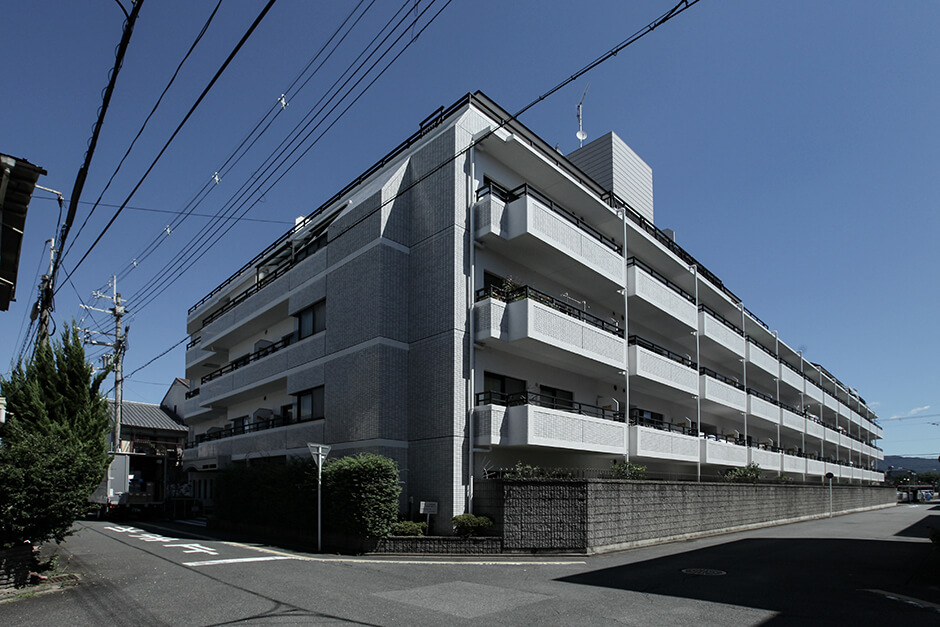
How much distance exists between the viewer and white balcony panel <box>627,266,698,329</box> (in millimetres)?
22922

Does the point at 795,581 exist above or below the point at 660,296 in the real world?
below

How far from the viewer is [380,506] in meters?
16.0

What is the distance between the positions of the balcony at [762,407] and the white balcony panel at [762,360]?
1.75 meters

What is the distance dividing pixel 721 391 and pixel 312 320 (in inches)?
741

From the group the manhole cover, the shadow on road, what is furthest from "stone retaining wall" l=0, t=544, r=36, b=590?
the manhole cover

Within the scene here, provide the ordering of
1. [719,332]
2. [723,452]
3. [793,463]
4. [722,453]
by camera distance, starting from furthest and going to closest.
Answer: [793,463]
[719,332]
[723,452]
[722,453]

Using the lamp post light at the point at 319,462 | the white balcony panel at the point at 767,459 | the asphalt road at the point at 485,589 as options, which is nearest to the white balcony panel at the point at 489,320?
the lamp post light at the point at 319,462

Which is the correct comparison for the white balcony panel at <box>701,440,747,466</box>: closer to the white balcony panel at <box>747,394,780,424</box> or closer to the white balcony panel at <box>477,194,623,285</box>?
the white balcony panel at <box>747,394,780,424</box>

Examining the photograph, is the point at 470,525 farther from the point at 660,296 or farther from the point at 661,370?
the point at 660,296

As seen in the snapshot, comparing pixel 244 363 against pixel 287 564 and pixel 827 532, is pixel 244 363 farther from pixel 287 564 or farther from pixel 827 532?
pixel 827 532

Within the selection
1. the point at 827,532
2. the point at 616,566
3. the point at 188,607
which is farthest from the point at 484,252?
the point at 827,532

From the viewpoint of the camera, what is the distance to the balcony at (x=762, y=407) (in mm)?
32281

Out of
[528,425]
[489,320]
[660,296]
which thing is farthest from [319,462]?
[660,296]

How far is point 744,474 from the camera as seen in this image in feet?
95.8
